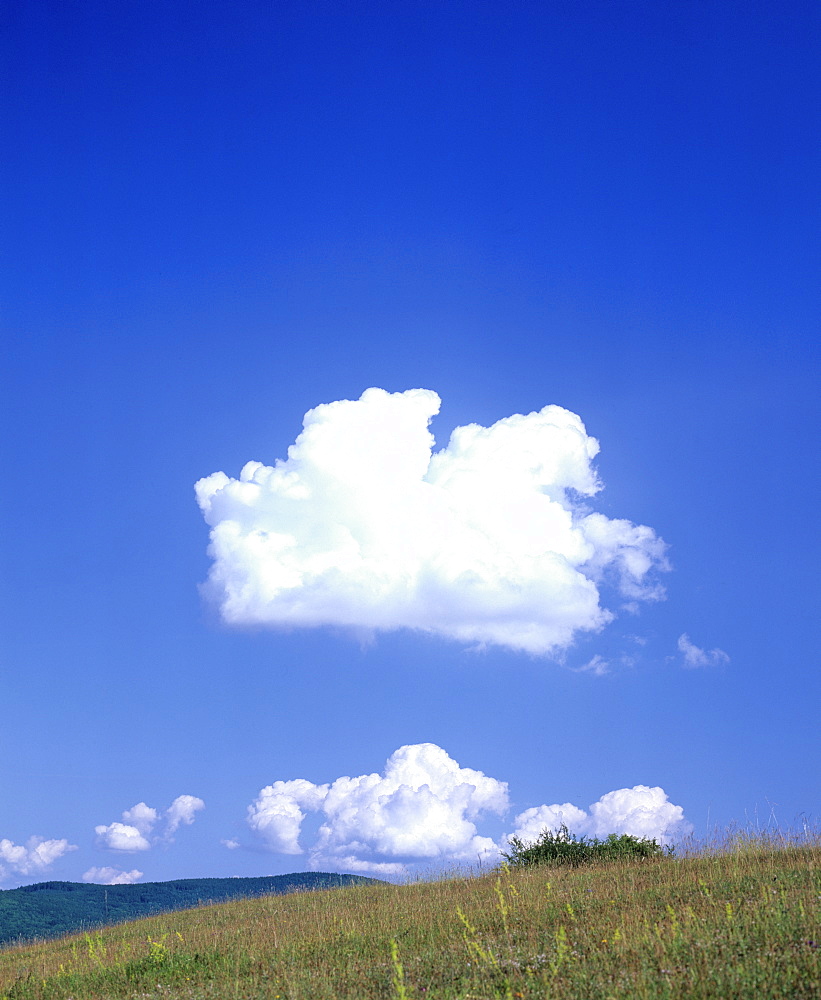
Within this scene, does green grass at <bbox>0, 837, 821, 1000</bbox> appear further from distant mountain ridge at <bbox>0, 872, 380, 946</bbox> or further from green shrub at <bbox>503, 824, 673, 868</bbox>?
distant mountain ridge at <bbox>0, 872, 380, 946</bbox>

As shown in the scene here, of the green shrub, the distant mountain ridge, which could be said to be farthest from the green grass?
the distant mountain ridge

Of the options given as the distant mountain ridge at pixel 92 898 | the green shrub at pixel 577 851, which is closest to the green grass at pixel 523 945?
the green shrub at pixel 577 851

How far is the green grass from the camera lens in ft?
30.3

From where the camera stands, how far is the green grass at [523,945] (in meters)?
9.23

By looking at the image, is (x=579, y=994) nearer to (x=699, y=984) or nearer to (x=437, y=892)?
(x=699, y=984)

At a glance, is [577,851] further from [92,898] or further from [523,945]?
[92,898]

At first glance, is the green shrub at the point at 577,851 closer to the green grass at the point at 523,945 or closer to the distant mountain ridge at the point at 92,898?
the green grass at the point at 523,945

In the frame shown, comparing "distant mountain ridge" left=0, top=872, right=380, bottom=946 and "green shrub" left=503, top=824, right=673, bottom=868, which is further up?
"green shrub" left=503, top=824, right=673, bottom=868

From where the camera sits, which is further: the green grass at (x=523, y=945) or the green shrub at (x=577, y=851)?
the green shrub at (x=577, y=851)

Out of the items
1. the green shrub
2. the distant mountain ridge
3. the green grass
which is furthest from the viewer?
the distant mountain ridge

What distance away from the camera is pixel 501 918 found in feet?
45.1

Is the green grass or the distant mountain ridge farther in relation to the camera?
the distant mountain ridge

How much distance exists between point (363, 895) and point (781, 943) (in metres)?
14.1

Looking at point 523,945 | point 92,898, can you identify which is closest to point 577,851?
point 523,945
